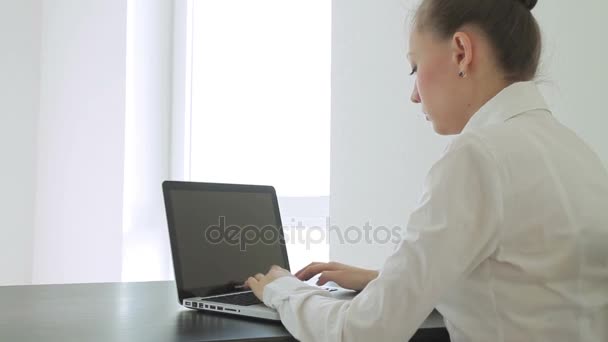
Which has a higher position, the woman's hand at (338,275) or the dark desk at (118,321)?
the woman's hand at (338,275)

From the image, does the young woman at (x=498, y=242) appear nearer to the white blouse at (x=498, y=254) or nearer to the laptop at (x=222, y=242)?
the white blouse at (x=498, y=254)

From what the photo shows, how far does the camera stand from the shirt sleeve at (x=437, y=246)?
0.87 m

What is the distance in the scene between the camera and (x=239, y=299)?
4.10 ft

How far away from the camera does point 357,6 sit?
2.49m

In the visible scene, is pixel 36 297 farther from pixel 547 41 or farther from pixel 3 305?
pixel 547 41

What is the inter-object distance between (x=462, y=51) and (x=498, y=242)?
1.08 feet

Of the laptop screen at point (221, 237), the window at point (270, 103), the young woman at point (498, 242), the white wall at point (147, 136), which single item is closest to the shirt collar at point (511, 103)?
the young woman at point (498, 242)

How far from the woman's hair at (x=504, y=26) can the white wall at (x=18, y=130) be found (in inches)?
130

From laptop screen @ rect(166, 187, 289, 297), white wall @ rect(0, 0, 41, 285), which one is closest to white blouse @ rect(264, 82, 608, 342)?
laptop screen @ rect(166, 187, 289, 297)

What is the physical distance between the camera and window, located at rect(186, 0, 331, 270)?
2959 mm

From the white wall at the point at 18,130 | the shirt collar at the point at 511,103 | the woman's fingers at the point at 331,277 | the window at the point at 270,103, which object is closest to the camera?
the shirt collar at the point at 511,103

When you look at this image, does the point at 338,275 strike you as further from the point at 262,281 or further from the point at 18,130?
the point at 18,130

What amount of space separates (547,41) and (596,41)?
0.51ft

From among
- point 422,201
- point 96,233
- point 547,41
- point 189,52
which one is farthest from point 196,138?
point 422,201
